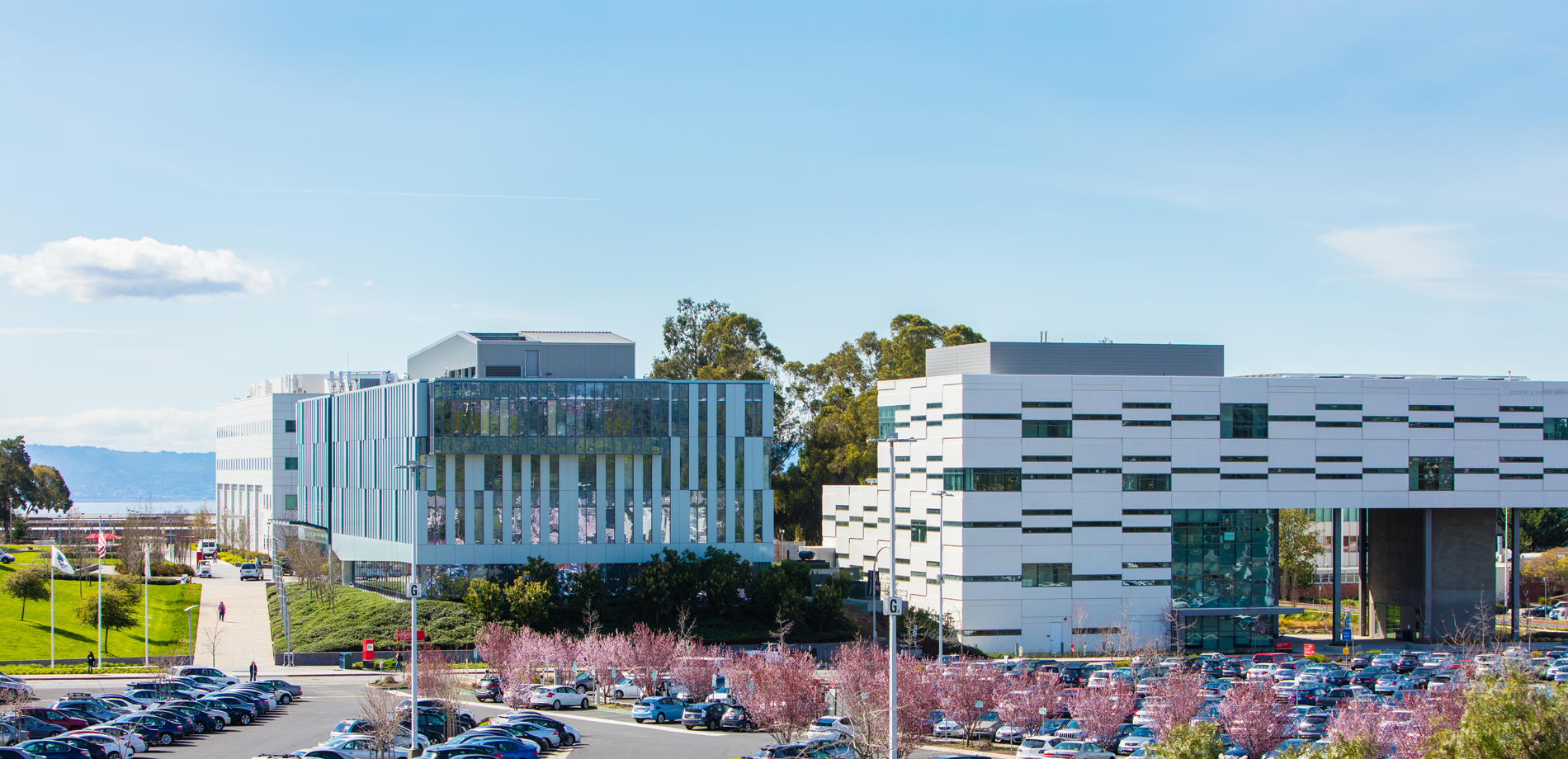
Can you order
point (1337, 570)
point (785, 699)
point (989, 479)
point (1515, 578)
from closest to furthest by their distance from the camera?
point (785, 699) → point (989, 479) → point (1337, 570) → point (1515, 578)

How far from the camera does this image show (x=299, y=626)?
97000 mm

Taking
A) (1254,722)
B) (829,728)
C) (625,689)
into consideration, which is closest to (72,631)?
(625,689)

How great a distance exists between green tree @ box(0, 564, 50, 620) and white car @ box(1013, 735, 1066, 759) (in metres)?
73.4

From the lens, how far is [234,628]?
100m

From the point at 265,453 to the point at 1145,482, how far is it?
122328 millimetres

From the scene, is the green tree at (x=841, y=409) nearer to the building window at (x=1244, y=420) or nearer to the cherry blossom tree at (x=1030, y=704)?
the building window at (x=1244, y=420)

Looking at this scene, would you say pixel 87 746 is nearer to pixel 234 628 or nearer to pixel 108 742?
pixel 108 742

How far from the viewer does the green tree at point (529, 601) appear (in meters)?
85.3

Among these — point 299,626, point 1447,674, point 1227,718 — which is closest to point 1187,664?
point 1447,674

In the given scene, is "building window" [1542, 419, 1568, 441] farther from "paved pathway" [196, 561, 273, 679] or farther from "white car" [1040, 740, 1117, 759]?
"paved pathway" [196, 561, 273, 679]

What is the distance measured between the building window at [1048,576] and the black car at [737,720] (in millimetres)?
35021

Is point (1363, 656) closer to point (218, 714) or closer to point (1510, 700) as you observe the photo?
point (1510, 700)

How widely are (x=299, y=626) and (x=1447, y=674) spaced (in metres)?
73.9

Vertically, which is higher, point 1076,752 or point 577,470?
point 577,470
